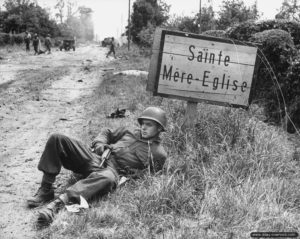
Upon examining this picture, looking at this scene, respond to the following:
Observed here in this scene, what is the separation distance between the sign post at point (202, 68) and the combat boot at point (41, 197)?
1842mm

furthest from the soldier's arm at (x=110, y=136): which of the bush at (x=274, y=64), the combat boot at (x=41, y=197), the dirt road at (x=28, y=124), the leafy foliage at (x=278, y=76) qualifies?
the bush at (x=274, y=64)

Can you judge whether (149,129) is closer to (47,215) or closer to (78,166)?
(78,166)

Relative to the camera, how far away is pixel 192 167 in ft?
12.9

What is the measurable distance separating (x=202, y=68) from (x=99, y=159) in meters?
1.78

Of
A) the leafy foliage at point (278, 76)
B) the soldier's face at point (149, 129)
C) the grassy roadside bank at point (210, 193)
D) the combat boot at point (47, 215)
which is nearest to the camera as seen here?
the grassy roadside bank at point (210, 193)

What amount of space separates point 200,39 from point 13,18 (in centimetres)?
3566

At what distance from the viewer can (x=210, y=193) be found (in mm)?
3340

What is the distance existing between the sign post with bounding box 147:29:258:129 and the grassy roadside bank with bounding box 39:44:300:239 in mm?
363

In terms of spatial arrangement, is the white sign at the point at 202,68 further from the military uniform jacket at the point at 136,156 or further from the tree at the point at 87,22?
the tree at the point at 87,22

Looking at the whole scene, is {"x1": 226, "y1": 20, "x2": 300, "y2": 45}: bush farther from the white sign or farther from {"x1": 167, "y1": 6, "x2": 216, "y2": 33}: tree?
{"x1": 167, "y1": 6, "x2": 216, "y2": 33}: tree

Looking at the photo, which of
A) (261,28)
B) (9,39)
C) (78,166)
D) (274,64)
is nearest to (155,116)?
(78,166)

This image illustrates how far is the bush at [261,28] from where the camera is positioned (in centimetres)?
855

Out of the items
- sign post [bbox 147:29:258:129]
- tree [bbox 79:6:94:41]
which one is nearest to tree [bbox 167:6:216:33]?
sign post [bbox 147:29:258:129]

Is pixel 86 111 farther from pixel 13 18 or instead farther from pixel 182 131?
pixel 13 18
